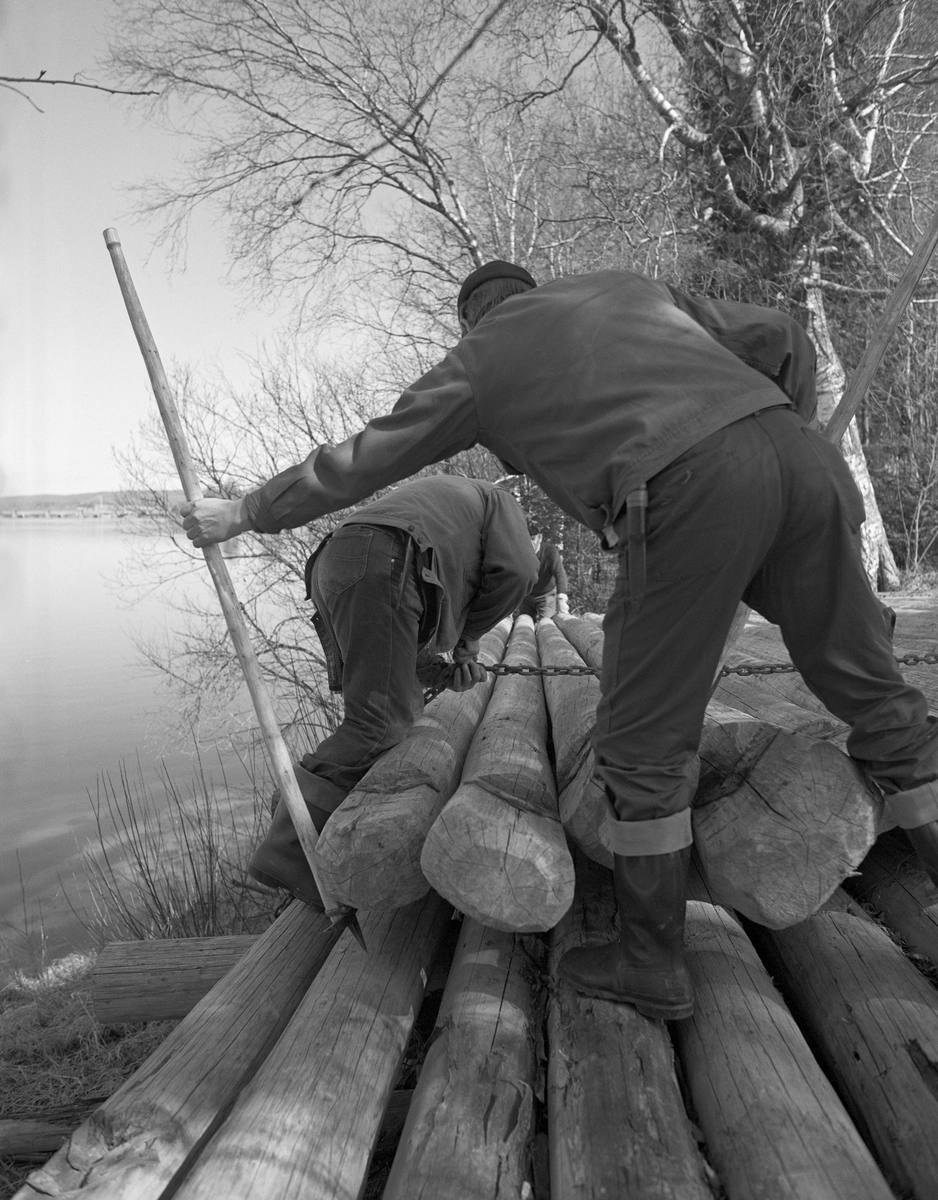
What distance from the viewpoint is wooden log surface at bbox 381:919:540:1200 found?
5.04ft

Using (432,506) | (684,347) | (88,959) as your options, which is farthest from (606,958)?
(88,959)

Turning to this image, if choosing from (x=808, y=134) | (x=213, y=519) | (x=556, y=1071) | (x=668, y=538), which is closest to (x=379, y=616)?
(x=213, y=519)

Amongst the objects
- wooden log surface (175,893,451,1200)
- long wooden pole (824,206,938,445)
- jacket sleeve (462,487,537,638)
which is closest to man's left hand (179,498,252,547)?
wooden log surface (175,893,451,1200)

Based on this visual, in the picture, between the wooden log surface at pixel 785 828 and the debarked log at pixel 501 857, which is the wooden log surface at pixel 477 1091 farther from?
the wooden log surface at pixel 785 828

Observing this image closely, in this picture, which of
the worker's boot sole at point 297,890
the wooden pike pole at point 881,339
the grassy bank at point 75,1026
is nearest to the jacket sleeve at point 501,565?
the wooden pike pole at point 881,339

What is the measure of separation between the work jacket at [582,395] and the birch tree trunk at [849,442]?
9.22m

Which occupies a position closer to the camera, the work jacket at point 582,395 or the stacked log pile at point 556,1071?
the stacked log pile at point 556,1071

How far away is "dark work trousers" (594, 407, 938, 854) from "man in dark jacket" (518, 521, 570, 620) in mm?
6702

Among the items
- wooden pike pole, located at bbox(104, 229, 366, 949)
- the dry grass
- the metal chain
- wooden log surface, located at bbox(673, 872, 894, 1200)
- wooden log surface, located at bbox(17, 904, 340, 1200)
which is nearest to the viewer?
wooden log surface, located at bbox(673, 872, 894, 1200)

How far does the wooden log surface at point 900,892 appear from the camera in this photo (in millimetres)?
2256

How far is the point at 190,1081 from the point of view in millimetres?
1892

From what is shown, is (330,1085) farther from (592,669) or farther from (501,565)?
(501,565)

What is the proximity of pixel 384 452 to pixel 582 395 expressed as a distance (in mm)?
523

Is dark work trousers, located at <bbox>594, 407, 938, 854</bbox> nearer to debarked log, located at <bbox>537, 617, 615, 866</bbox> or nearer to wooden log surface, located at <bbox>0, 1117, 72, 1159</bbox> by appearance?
debarked log, located at <bbox>537, 617, 615, 866</bbox>
